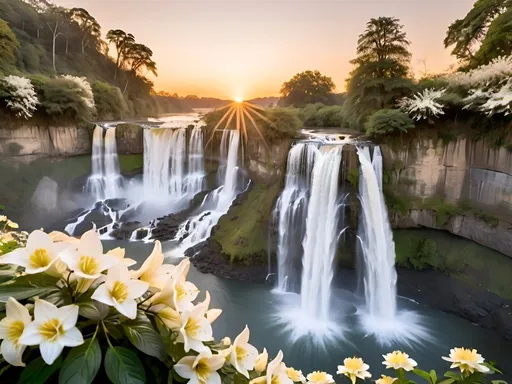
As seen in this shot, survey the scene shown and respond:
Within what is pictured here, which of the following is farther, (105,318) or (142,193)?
(142,193)

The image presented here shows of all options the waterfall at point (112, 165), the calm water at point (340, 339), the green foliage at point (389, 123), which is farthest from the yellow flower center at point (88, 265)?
the waterfall at point (112, 165)

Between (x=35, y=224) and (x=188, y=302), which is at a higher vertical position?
(x=188, y=302)

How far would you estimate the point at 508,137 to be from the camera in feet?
36.0

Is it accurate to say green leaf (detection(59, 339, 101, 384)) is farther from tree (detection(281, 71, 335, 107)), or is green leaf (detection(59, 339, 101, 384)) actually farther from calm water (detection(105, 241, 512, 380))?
tree (detection(281, 71, 335, 107))

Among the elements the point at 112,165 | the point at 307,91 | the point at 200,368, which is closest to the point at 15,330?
the point at 200,368

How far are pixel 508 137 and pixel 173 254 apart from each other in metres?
12.3

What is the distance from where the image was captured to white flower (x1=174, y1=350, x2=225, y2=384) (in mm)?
934

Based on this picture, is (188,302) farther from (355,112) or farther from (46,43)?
(46,43)

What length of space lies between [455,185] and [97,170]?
16.9 metres

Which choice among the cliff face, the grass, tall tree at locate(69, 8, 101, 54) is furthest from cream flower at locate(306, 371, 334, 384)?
tall tree at locate(69, 8, 101, 54)

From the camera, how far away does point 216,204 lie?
16.0 meters

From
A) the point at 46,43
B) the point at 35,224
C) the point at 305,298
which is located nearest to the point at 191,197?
the point at 35,224

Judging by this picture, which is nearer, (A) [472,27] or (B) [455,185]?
(B) [455,185]

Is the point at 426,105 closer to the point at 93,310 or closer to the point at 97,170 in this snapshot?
the point at 93,310
